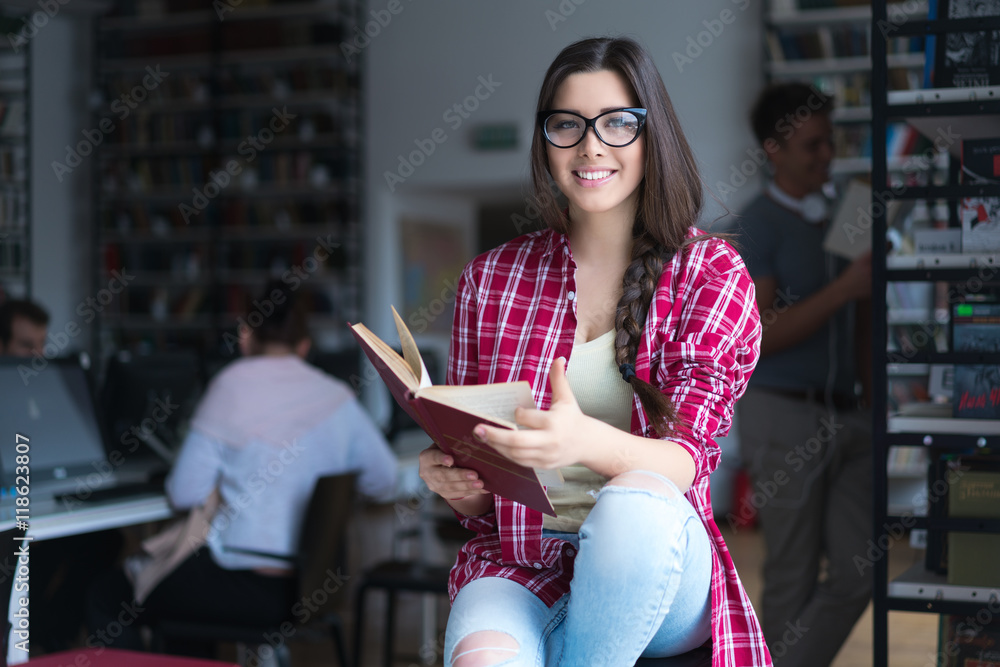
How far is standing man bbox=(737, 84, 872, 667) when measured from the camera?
96.1 inches

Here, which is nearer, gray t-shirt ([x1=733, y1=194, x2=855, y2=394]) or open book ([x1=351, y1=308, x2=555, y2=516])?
open book ([x1=351, y1=308, x2=555, y2=516])

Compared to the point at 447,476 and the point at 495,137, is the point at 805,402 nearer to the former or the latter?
the point at 447,476

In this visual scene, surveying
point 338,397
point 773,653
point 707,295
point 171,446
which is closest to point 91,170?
point 171,446

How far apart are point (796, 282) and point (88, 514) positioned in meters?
1.87

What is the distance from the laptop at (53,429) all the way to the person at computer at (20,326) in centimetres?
97

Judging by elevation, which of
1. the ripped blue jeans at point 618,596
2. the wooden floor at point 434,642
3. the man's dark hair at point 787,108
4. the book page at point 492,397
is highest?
the man's dark hair at point 787,108

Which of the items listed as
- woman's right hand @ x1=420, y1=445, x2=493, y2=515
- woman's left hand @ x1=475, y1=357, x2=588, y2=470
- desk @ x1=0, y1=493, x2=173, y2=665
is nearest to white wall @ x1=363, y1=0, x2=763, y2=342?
desk @ x1=0, y1=493, x2=173, y2=665

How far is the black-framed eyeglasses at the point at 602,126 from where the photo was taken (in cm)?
131

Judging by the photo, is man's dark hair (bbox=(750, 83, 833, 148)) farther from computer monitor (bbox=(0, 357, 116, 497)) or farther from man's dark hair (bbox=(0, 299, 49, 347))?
man's dark hair (bbox=(0, 299, 49, 347))

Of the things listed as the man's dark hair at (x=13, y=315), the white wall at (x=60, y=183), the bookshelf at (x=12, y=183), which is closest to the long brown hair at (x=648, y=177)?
the man's dark hair at (x=13, y=315)

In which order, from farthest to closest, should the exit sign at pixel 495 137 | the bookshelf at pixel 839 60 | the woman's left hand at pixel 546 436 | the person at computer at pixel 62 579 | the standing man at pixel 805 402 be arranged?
the exit sign at pixel 495 137 < the bookshelf at pixel 839 60 < the person at computer at pixel 62 579 < the standing man at pixel 805 402 < the woman's left hand at pixel 546 436

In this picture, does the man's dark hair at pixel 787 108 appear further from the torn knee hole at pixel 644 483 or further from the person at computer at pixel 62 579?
the person at computer at pixel 62 579

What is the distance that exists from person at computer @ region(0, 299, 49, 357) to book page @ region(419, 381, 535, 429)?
2791 mm

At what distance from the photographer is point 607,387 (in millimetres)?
1332
